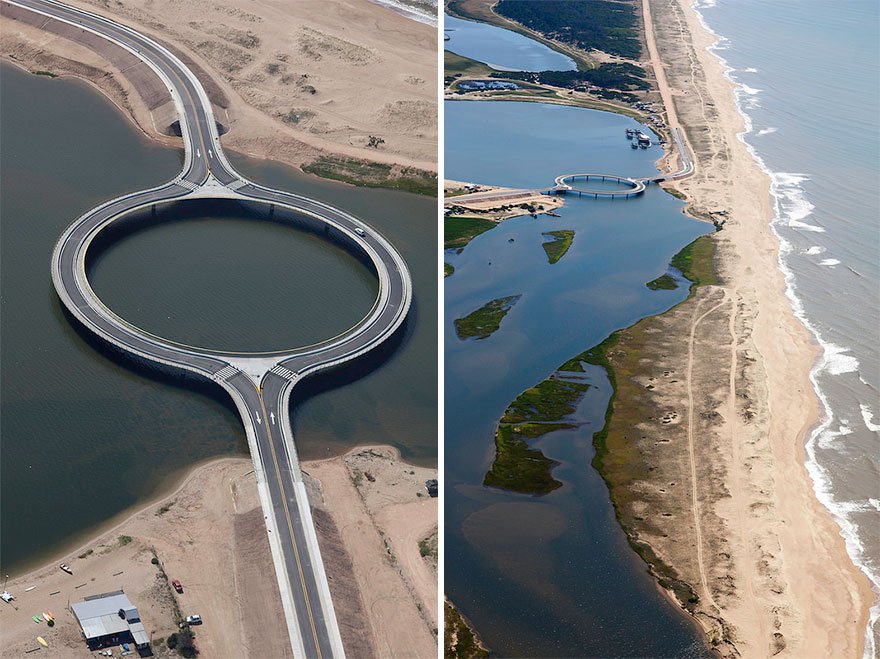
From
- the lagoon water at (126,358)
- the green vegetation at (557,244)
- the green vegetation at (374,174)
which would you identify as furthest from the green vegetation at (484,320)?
the green vegetation at (374,174)

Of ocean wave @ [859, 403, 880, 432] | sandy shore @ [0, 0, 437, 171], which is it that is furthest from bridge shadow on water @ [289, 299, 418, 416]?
ocean wave @ [859, 403, 880, 432]

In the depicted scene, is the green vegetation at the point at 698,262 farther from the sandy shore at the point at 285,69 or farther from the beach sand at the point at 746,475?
the sandy shore at the point at 285,69

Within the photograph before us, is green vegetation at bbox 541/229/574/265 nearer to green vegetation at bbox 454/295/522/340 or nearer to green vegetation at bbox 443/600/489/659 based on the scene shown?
green vegetation at bbox 454/295/522/340

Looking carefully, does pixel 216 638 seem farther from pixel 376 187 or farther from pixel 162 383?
pixel 376 187

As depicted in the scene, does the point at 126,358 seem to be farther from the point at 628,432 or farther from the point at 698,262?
the point at 698,262

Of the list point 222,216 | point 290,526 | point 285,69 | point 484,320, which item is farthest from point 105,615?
point 285,69

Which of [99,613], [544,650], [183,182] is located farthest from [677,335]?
[99,613]

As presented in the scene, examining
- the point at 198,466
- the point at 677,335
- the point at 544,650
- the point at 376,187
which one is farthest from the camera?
the point at 376,187
